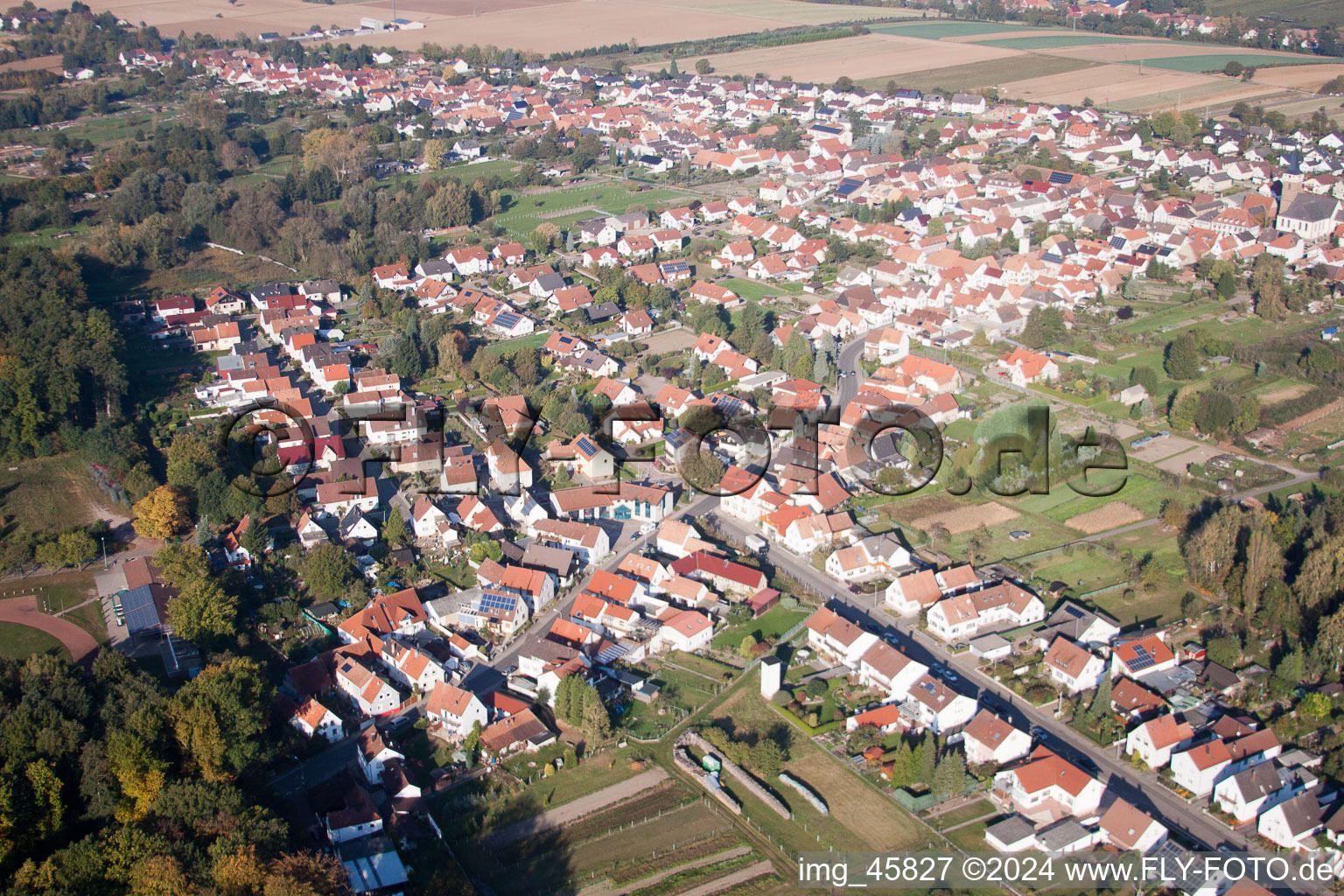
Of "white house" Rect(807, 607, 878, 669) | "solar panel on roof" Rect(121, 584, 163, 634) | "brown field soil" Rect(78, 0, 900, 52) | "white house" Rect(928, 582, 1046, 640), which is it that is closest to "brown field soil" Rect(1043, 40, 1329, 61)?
"brown field soil" Rect(78, 0, 900, 52)

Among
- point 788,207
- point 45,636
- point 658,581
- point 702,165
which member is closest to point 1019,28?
point 702,165

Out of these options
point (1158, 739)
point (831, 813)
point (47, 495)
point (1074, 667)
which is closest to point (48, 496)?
point (47, 495)

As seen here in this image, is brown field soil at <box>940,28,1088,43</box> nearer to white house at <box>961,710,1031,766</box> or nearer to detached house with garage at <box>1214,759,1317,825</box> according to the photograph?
white house at <box>961,710,1031,766</box>

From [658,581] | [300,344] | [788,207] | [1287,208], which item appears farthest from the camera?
[788,207]

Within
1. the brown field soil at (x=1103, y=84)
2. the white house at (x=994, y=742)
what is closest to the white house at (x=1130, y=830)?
the white house at (x=994, y=742)

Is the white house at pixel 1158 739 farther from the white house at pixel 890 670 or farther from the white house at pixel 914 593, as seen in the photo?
the white house at pixel 914 593

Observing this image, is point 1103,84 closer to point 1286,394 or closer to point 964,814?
point 1286,394

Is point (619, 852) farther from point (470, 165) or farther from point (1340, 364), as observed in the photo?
point (470, 165)
